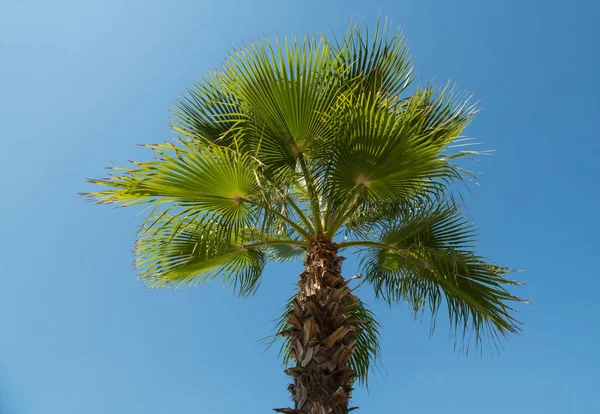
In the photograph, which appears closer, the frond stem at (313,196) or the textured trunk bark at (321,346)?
the textured trunk bark at (321,346)

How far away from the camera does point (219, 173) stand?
433 centimetres

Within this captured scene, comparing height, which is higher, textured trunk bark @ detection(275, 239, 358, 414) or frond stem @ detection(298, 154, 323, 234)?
frond stem @ detection(298, 154, 323, 234)

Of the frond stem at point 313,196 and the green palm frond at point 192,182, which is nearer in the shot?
the green palm frond at point 192,182

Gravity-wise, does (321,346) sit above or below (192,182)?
below

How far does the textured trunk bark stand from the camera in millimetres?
3812

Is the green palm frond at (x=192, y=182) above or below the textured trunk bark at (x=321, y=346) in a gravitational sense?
above

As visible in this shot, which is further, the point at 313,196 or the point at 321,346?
the point at 313,196

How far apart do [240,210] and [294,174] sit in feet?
2.49

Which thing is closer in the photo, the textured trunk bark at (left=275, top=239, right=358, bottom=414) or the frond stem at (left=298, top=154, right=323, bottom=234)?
the textured trunk bark at (left=275, top=239, right=358, bottom=414)

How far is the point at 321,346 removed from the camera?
159 inches

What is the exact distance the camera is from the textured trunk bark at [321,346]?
12.5 feet

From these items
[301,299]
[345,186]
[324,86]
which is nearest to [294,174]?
[345,186]

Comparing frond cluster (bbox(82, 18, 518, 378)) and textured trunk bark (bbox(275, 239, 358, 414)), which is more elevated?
frond cluster (bbox(82, 18, 518, 378))

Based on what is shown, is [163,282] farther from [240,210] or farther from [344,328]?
[344,328]
